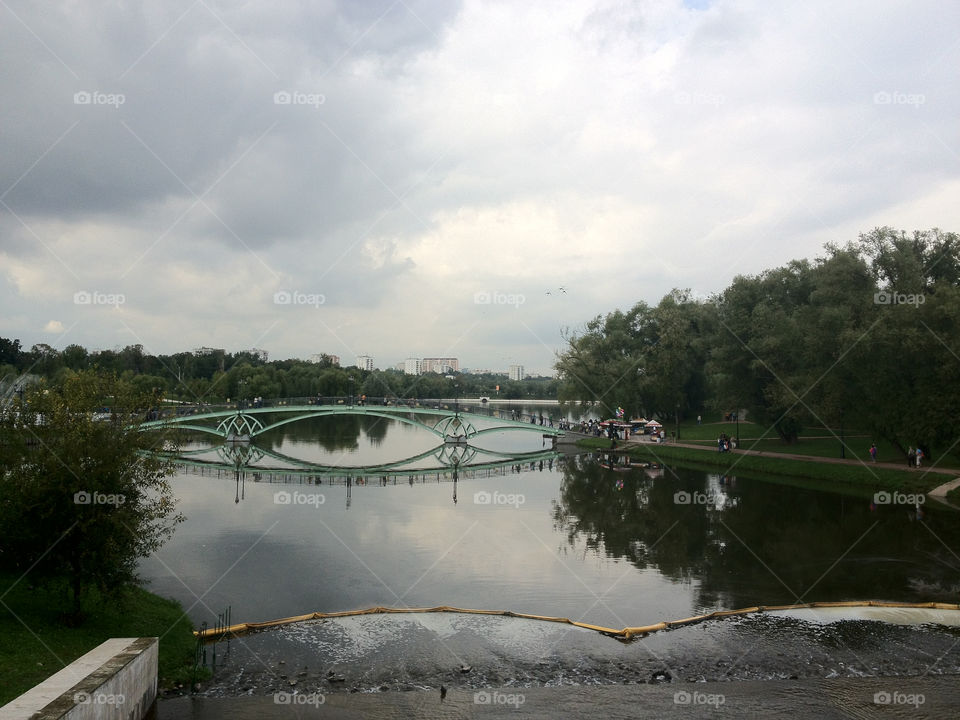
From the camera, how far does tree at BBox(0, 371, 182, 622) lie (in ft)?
39.7

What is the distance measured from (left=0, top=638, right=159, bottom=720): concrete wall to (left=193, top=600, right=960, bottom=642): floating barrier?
2912mm

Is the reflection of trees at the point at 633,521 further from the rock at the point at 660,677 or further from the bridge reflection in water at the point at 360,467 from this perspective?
the rock at the point at 660,677

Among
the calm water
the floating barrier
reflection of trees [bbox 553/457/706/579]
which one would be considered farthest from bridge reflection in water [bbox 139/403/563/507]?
the floating barrier

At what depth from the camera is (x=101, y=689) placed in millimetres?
8836

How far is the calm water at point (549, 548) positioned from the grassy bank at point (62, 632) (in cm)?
149

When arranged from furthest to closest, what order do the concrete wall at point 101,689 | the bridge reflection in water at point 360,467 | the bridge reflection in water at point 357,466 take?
1. the bridge reflection in water at point 357,466
2. the bridge reflection in water at point 360,467
3. the concrete wall at point 101,689

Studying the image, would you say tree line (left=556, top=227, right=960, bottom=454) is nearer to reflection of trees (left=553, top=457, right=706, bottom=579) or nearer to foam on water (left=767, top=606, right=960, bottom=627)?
reflection of trees (left=553, top=457, right=706, bottom=579)

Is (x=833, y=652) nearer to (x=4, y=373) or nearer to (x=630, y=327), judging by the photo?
(x=630, y=327)

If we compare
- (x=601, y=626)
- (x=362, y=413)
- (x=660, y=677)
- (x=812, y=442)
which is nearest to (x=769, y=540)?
(x=601, y=626)

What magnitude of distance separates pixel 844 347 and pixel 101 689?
36.0m

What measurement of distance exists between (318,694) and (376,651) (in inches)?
82.6

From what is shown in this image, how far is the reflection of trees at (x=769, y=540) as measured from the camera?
18672mm

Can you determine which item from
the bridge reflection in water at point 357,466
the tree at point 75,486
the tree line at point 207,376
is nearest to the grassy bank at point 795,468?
the bridge reflection in water at point 357,466

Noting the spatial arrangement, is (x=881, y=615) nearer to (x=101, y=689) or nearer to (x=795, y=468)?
(x=101, y=689)
